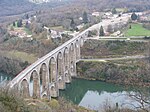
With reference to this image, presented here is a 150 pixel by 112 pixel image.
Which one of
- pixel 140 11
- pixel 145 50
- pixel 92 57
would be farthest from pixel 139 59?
pixel 140 11

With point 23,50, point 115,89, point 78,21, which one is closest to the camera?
point 115,89

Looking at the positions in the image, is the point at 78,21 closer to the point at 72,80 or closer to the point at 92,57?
the point at 92,57

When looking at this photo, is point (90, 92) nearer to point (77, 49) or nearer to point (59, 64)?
point (59, 64)

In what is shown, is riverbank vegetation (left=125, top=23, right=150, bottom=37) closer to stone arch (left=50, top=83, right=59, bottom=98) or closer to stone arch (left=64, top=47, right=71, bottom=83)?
stone arch (left=64, top=47, right=71, bottom=83)

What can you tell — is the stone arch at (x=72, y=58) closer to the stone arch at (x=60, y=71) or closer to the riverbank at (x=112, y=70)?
the riverbank at (x=112, y=70)

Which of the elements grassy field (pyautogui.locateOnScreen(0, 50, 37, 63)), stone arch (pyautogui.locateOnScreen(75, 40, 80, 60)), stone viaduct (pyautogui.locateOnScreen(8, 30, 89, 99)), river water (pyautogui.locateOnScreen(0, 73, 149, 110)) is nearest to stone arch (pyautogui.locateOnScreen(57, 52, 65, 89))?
stone viaduct (pyautogui.locateOnScreen(8, 30, 89, 99))

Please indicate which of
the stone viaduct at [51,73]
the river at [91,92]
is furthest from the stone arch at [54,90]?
the river at [91,92]

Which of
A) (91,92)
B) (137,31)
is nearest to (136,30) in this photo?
(137,31)
